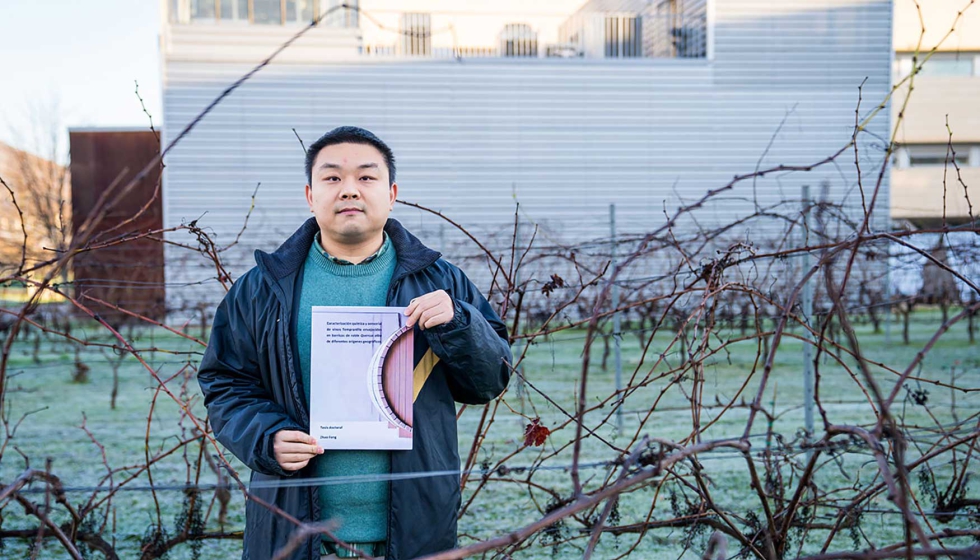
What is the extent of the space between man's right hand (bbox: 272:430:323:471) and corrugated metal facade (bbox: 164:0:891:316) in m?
15.0

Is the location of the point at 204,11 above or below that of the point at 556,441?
above

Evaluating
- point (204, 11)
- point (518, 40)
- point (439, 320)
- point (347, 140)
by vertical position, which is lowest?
point (439, 320)

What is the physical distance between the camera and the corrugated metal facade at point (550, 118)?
17016 mm

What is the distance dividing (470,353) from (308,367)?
366 mm

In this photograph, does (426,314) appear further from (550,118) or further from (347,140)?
(550,118)

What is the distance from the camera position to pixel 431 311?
1742 mm

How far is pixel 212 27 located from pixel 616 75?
7977mm

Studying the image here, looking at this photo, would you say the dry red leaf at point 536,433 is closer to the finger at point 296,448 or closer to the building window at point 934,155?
the finger at point 296,448

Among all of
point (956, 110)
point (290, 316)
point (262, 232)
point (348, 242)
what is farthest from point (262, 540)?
point (956, 110)

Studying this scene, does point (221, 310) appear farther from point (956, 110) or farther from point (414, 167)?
point (956, 110)

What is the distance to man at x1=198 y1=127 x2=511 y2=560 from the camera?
1798 mm

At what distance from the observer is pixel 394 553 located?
70.9 inches

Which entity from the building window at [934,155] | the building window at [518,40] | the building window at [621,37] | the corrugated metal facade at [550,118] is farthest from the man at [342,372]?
the building window at [934,155]

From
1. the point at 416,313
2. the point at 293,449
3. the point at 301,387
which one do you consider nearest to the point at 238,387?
the point at 301,387
